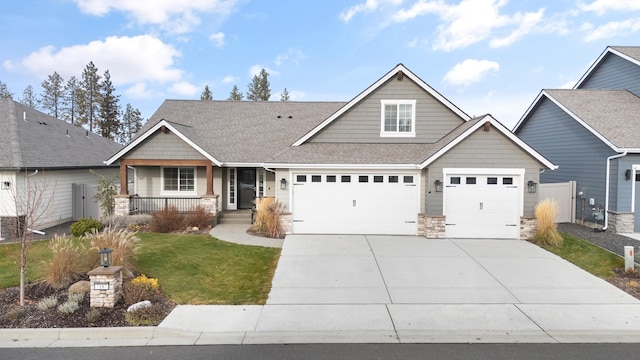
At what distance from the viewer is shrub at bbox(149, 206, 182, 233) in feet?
47.0

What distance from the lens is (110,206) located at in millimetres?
16422

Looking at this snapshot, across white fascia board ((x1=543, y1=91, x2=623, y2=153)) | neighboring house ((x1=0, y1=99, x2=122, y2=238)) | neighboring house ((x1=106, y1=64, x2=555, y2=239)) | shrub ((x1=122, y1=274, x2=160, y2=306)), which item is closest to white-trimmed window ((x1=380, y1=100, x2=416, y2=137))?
neighboring house ((x1=106, y1=64, x2=555, y2=239))

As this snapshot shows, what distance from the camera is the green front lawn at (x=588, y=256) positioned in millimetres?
9795

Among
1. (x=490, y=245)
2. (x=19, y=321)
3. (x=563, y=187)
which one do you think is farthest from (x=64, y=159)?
(x=563, y=187)

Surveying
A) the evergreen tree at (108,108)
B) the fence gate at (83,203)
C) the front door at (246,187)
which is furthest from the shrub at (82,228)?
the evergreen tree at (108,108)

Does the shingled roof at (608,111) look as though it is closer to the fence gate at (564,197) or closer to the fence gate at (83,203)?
the fence gate at (564,197)

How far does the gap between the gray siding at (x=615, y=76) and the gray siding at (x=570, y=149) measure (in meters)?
3.70

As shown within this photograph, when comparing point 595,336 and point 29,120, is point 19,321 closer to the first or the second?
point 595,336

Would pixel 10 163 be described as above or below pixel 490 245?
above

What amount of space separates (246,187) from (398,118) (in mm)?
7970

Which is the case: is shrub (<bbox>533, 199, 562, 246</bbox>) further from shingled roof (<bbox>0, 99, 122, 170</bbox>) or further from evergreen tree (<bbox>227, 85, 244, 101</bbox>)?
evergreen tree (<bbox>227, 85, 244, 101</bbox>)

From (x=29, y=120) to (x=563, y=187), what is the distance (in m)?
25.7

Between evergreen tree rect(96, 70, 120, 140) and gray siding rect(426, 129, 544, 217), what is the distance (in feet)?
152

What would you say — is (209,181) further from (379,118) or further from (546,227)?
(546,227)
